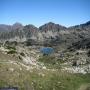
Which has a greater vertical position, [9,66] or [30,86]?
[9,66]

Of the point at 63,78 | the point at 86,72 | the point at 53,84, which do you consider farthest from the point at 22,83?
the point at 86,72

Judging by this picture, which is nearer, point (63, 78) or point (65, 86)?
point (65, 86)

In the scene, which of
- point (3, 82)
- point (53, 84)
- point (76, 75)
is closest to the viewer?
point (3, 82)

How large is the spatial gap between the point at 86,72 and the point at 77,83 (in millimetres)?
11740

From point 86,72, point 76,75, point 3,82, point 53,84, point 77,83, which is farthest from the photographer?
point 86,72

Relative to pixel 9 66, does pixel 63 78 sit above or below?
below

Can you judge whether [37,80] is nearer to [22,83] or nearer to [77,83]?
[22,83]

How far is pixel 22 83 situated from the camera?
3766cm

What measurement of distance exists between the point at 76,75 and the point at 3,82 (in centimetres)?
2049

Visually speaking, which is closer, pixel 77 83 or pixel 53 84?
pixel 53 84

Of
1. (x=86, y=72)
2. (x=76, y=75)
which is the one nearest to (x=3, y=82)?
(x=76, y=75)

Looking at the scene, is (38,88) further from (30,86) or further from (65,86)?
(65,86)

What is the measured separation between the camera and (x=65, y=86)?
40312mm

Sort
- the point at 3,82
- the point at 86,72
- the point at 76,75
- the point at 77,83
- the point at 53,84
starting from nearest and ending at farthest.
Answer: the point at 3,82
the point at 53,84
the point at 77,83
the point at 76,75
the point at 86,72
